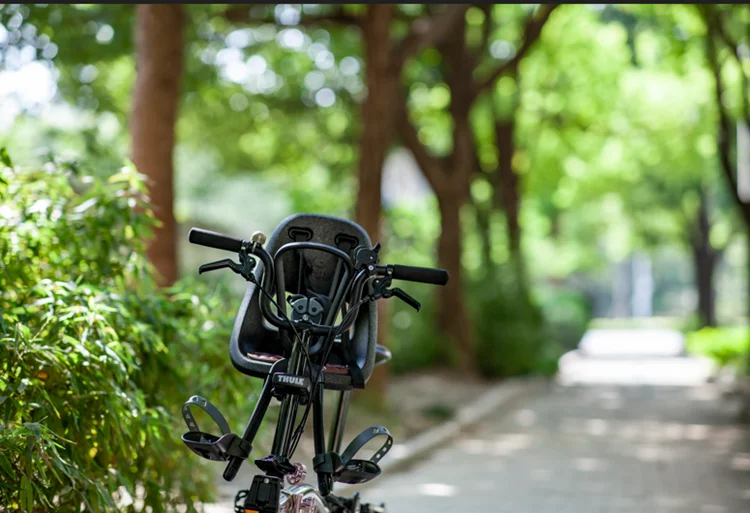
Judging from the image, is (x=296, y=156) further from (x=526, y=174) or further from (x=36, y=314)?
(x=36, y=314)

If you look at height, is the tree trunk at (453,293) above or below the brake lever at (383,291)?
above

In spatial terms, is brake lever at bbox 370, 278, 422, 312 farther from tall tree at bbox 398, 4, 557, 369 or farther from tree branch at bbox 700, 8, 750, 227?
tall tree at bbox 398, 4, 557, 369

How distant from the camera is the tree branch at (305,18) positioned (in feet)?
51.6

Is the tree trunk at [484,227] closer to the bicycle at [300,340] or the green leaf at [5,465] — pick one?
the bicycle at [300,340]

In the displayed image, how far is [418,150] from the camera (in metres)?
21.3

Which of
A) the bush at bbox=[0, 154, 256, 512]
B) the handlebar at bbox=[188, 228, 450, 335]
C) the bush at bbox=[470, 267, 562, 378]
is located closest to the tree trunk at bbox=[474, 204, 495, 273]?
the bush at bbox=[470, 267, 562, 378]

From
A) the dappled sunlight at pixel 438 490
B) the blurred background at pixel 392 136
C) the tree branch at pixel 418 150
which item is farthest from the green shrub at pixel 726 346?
the dappled sunlight at pixel 438 490

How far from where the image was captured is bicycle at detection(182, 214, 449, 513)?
3865 mm

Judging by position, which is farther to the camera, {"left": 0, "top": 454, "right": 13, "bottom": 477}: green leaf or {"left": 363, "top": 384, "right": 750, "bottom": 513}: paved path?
{"left": 363, "top": 384, "right": 750, "bottom": 513}: paved path

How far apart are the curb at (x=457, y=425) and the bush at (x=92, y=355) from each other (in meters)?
2.78

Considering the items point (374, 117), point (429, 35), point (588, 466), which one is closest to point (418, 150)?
point (429, 35)

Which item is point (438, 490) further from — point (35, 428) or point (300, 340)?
point (300, 340)

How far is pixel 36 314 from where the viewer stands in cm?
562

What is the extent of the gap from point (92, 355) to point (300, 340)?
5.46ft
